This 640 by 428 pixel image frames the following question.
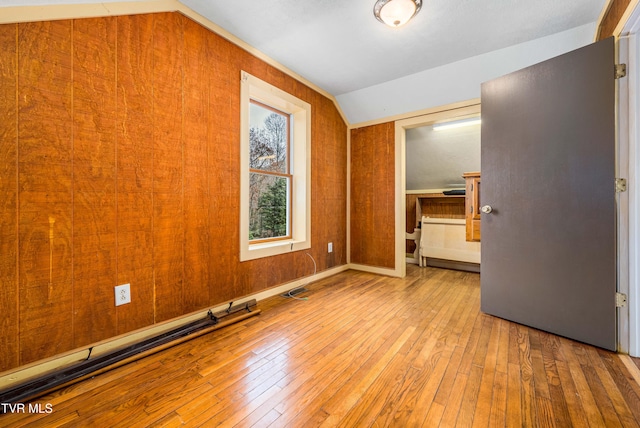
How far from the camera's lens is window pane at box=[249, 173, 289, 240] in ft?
8.99

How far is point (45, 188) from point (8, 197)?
141 millimetres

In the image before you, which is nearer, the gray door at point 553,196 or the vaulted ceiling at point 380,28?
the gray door at point 553,196

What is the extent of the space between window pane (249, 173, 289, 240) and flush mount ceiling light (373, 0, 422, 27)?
1.77 metres

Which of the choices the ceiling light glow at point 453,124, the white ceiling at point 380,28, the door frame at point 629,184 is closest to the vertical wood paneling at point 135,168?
the white ceiling at point 380,28

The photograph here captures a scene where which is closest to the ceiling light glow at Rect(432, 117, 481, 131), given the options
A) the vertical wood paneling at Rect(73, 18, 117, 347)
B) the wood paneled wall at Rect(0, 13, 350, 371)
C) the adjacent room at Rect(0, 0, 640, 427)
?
the adjacent room at Rect(0, 0, 640, 427)

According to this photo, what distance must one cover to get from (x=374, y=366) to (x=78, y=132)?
2223mm

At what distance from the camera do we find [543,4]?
1925mm

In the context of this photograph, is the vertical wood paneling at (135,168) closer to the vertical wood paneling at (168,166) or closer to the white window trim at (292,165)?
the vertical wood paneling at (168,166)

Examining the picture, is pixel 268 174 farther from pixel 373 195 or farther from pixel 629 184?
pixel 629 184

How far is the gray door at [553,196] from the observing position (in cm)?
171

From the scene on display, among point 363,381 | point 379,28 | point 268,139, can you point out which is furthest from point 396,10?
point 363,381

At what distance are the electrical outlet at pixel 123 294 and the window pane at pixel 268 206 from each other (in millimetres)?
1168

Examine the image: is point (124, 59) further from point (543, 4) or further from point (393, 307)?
point (543, 4)

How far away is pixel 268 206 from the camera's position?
2.92m
